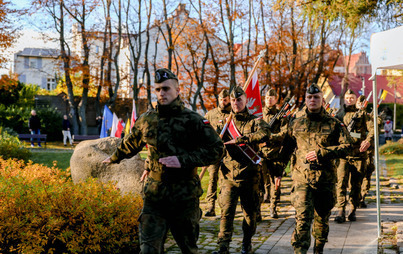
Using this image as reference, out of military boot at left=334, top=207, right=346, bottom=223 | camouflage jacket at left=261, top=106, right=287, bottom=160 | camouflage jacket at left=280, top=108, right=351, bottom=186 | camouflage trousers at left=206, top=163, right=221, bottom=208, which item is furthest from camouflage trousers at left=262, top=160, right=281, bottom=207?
camouflage jacket at left=280, top=108, right=351, bottom=186

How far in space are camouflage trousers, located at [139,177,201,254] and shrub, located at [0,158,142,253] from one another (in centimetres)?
172

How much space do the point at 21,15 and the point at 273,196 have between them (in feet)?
66.0

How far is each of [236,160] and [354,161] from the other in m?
3.88

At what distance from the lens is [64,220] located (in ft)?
17.0

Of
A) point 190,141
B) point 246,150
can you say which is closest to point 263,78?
point 246,150

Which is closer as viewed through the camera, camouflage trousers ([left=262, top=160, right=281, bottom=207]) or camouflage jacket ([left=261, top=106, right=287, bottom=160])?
camouflage trousers ([left=262, top=160, right=281, bottom=207])

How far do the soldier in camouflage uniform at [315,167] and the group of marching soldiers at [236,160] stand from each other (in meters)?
0.01

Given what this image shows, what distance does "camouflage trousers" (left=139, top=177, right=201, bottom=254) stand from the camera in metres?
3.73

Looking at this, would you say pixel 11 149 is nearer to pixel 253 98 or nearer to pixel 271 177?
pixel 271 177

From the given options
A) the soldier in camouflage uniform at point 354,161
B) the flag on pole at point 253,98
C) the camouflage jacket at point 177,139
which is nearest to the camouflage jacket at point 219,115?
the flag on pole at point 253,98

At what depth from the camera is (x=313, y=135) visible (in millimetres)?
5426

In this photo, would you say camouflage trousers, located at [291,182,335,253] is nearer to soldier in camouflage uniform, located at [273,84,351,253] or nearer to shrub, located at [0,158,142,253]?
soldier in camouflage uniform, located at [273,84,351,253]

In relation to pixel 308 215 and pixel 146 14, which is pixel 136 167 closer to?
pixel 308 215

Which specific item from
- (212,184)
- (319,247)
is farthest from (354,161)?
(319,247)
